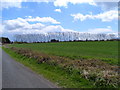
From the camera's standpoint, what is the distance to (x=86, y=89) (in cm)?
928

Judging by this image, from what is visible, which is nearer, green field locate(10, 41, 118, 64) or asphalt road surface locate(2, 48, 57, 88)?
asphalt road surface locate(2, 48, 57, 88)

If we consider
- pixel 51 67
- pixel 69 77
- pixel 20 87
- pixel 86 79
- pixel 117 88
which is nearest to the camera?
pixel 117 88

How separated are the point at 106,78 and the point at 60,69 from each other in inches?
210

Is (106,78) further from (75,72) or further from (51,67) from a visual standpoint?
(51,67)

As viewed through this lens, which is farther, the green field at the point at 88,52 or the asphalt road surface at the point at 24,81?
the green field at the point at 88,52

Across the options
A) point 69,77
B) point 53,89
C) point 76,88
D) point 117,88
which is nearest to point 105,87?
point 117,88

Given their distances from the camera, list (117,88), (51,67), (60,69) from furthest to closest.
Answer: (51,67) < (60,69) < (117,88)

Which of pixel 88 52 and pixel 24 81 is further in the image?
pixel 88 52

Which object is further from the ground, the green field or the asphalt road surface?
the green field

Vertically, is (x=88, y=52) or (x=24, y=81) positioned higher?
(x=88, y=52)

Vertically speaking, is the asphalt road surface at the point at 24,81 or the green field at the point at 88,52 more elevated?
the green field at the point at 88,52

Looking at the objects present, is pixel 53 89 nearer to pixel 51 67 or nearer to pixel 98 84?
pixel 98 84

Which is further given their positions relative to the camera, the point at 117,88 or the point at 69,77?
the point at 69,77

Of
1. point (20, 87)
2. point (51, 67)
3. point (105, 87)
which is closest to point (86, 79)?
point (105, 87)
